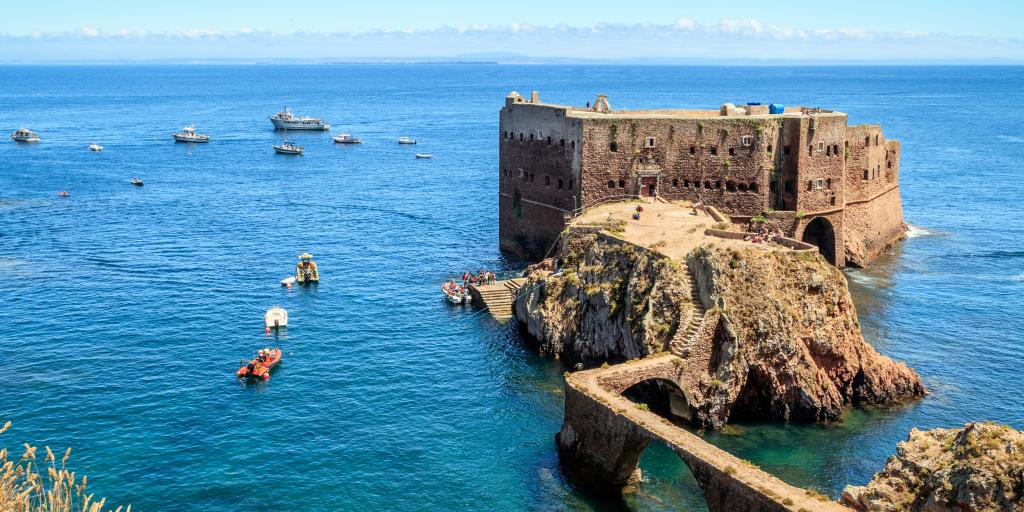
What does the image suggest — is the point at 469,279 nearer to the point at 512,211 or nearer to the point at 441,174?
the point at 512,211

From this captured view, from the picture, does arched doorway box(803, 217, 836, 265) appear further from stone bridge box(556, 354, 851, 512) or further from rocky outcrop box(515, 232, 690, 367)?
stone bridge box(556, 354, 851, 512)

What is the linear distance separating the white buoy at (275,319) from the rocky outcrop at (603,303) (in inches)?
752

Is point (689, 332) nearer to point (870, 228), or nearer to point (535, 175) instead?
point (535, 175)

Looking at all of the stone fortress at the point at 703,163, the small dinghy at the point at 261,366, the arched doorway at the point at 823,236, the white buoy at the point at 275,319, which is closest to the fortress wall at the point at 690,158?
the stone fortress at the point at 703,163

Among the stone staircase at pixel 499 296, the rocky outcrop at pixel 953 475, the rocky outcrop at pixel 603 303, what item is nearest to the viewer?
the rocky outcrop at pixel 953 475

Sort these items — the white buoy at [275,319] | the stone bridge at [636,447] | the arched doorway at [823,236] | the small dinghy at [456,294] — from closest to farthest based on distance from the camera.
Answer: the stone bridge at [636,447] < the white buoy at [275,319] < the small dinghy at [456,294] < the arched doorway at [823,236]

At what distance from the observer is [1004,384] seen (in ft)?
213

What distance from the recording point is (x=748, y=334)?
58750 mm

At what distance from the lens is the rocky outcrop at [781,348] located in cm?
5834

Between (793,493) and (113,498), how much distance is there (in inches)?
1312

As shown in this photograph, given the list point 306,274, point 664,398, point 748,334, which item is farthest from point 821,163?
point 306,274

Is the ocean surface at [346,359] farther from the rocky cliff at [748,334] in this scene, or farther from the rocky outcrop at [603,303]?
the rocky outcrop at [603,303]

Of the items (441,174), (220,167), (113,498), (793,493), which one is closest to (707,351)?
(793,493)

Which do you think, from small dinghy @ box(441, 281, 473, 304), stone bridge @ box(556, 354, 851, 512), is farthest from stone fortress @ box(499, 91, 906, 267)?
stone bridge @ box(556, 354, 851, 512)
